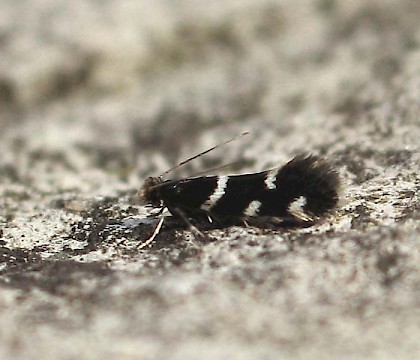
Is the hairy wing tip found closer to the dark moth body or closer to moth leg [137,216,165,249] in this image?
Answer: the dark moth body

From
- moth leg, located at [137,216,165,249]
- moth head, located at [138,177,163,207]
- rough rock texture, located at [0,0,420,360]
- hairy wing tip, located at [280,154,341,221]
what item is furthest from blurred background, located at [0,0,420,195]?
hairy wing tip, located at [280,154,341,221]

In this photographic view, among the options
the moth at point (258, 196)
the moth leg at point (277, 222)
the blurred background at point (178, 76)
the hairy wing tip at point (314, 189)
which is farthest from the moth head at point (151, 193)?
the blurred background at point (178, 76)

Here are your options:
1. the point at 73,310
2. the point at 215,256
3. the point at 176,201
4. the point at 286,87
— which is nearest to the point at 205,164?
the point at 286,87

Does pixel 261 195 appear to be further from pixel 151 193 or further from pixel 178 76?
pixel 178 76

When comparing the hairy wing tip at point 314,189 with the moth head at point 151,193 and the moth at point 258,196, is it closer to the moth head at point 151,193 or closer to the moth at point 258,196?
the moth at point 258,196

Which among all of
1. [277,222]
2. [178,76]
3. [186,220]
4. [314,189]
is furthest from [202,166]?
[314,189]

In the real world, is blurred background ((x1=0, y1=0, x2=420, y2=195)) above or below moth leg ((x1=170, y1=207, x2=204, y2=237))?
above

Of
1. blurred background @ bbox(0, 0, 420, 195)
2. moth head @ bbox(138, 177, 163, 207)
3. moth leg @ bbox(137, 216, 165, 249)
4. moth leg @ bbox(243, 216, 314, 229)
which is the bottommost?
moth leg @ bbox(243, 216, 314, 229)
